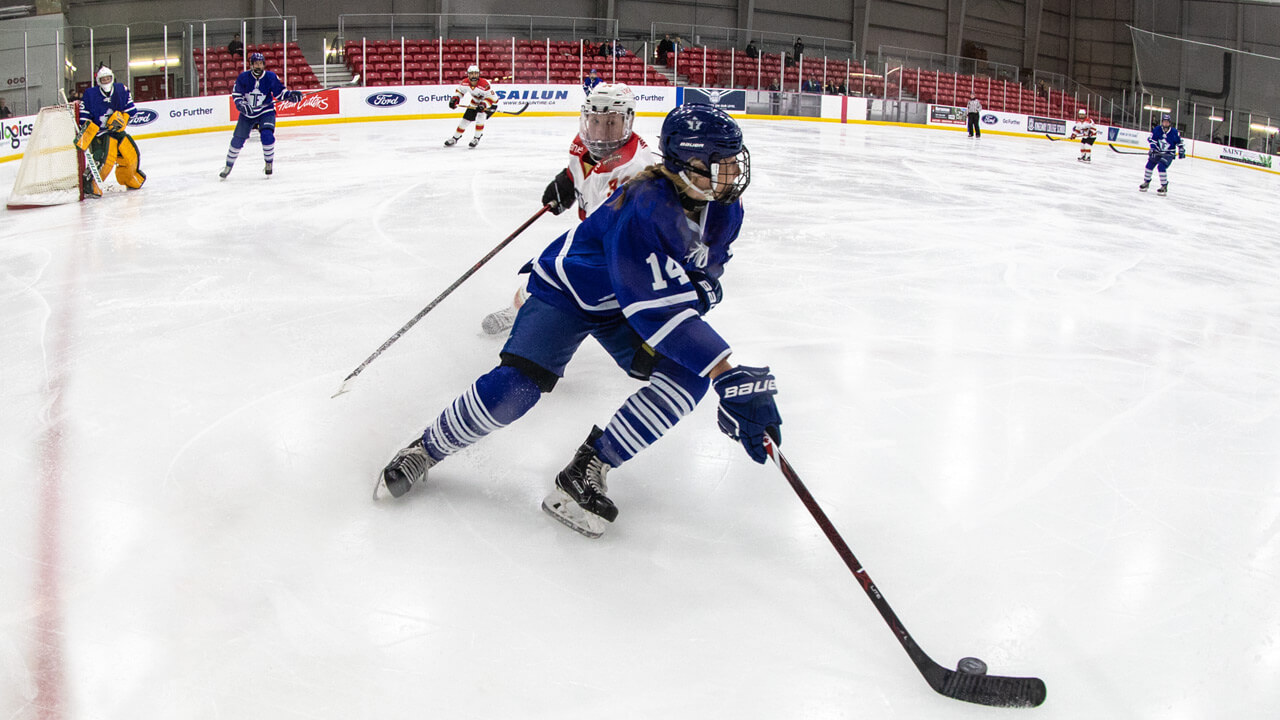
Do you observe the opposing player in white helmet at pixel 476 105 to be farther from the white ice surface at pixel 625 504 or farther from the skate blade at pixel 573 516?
the skate blade at pixel 573 516

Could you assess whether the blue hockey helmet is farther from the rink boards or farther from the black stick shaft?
the rink boards

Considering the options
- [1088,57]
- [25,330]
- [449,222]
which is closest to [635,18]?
[1088,57]

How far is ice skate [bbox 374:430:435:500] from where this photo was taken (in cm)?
283

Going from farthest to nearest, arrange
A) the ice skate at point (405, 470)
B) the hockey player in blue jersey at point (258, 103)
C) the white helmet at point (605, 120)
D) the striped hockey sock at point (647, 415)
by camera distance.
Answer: the hockey player in blue jersey at point (258, 103) → the white helmet at point (605, 120) → the ice skate at point (405, 470) → the striped hockey sock at point (647, 415)

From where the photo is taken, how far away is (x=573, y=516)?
275 cm

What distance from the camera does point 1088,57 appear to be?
3197 cm

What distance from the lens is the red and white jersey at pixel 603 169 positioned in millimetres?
4074

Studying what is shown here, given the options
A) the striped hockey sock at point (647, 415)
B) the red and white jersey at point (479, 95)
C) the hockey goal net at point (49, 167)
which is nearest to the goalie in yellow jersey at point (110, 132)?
the hockey goal net at point (49, 167)

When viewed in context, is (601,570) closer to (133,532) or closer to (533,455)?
(533,455)

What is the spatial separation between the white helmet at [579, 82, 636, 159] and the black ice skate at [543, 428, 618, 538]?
165 cm

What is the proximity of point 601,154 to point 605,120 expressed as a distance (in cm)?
14

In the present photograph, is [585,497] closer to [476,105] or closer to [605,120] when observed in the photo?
[605,120]

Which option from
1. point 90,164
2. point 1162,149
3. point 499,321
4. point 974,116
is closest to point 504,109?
point 974,116

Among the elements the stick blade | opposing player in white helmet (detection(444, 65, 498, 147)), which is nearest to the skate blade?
the stick blade
